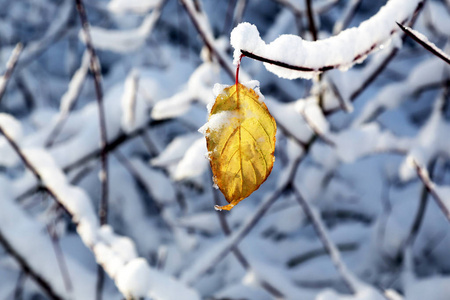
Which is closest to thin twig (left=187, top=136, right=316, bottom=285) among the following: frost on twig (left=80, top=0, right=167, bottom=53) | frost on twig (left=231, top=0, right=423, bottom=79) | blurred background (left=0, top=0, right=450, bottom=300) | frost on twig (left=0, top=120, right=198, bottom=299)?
blurred background (left=0, top=0, right=450, bottom=300)

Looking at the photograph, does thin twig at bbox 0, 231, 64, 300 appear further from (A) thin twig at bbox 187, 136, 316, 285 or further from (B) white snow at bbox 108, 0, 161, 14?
(B) white snow at bbox 108, 0, 161, 14

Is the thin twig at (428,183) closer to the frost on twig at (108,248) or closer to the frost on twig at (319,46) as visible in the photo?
the frost on twig at (319,46)

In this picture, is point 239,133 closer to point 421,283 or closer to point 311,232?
point 421,283

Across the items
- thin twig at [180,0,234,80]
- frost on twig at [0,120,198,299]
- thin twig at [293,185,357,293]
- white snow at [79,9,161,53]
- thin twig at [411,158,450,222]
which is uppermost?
white snow at [79,9,161,53]

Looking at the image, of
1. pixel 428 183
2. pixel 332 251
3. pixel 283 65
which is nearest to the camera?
pixel 283 65

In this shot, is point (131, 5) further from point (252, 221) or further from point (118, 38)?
point (252, 221)

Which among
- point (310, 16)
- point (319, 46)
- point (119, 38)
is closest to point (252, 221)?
point (310, 16)

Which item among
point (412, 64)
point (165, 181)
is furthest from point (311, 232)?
point (412, 64)

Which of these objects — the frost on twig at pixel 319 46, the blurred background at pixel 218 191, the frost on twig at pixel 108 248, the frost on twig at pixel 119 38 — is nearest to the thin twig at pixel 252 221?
the blurred background at pixel 218 191
